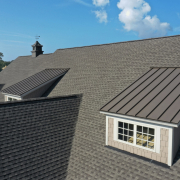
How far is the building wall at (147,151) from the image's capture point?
24.3ft

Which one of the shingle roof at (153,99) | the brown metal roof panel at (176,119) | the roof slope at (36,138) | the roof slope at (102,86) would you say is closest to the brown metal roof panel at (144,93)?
the shingle roof at (153,99)

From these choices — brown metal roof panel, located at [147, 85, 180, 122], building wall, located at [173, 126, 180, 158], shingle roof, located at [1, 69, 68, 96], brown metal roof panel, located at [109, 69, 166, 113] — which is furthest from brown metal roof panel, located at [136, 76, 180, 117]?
shingle roof, located at [1, 69, 68, 96]

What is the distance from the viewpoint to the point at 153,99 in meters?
8.84

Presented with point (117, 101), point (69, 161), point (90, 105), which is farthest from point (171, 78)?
point (69, 161)

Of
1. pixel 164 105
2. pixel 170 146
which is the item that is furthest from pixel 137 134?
pixel 164 105

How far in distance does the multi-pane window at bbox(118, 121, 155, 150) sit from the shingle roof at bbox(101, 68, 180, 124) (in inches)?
27.3

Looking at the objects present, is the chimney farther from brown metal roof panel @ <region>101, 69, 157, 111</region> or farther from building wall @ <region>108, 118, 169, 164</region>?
building wall @ <region>108, 118, 169, 164</region>

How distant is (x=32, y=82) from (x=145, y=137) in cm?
1186

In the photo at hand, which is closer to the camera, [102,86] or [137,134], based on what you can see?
[137,134]

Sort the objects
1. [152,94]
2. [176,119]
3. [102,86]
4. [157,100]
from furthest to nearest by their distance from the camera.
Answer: [102,86], [152,94], [157,100], [176,119]

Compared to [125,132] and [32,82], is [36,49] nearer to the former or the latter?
[32,82]

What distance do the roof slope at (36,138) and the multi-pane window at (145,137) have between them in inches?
143

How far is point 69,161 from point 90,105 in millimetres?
4081

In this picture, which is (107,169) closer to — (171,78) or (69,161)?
(69,161)
